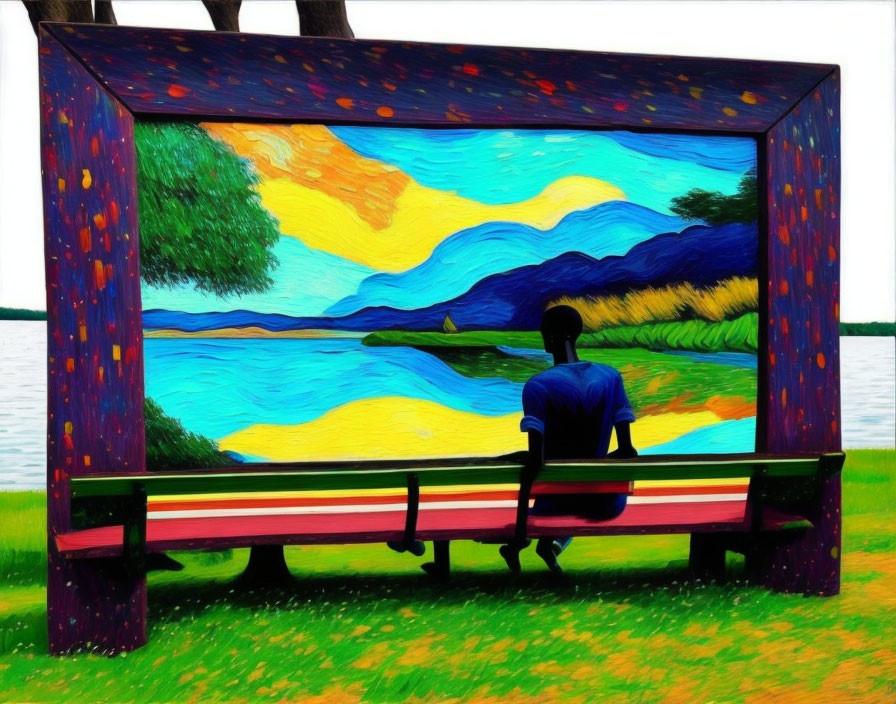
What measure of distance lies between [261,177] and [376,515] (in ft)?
6.24

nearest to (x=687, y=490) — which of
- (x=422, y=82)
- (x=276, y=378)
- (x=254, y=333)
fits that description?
(x=276, y=378)

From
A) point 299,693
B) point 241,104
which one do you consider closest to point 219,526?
point 299,693

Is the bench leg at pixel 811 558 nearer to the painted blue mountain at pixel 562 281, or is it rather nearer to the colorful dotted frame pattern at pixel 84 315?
the painted blue mountain at pixel 562 281

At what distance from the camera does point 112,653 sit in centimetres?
462

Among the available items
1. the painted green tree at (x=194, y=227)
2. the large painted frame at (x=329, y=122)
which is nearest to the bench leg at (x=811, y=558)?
the large painted frame at (x=329, y=122)

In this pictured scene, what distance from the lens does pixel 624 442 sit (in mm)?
5199

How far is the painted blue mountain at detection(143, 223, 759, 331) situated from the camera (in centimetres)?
519

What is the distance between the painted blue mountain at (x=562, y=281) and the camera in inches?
204

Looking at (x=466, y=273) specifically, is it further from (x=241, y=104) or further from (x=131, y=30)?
(x=131, y=30)

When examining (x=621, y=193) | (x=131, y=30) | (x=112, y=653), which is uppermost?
(x=131, y=30)

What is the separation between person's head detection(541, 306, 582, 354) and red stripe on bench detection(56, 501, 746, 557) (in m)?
0.93

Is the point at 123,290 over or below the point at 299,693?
over

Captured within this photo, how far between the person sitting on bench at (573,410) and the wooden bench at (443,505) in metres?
0.11

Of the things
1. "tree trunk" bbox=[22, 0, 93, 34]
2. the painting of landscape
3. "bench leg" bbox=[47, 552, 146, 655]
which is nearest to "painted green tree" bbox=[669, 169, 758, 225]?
the painting of landscape
